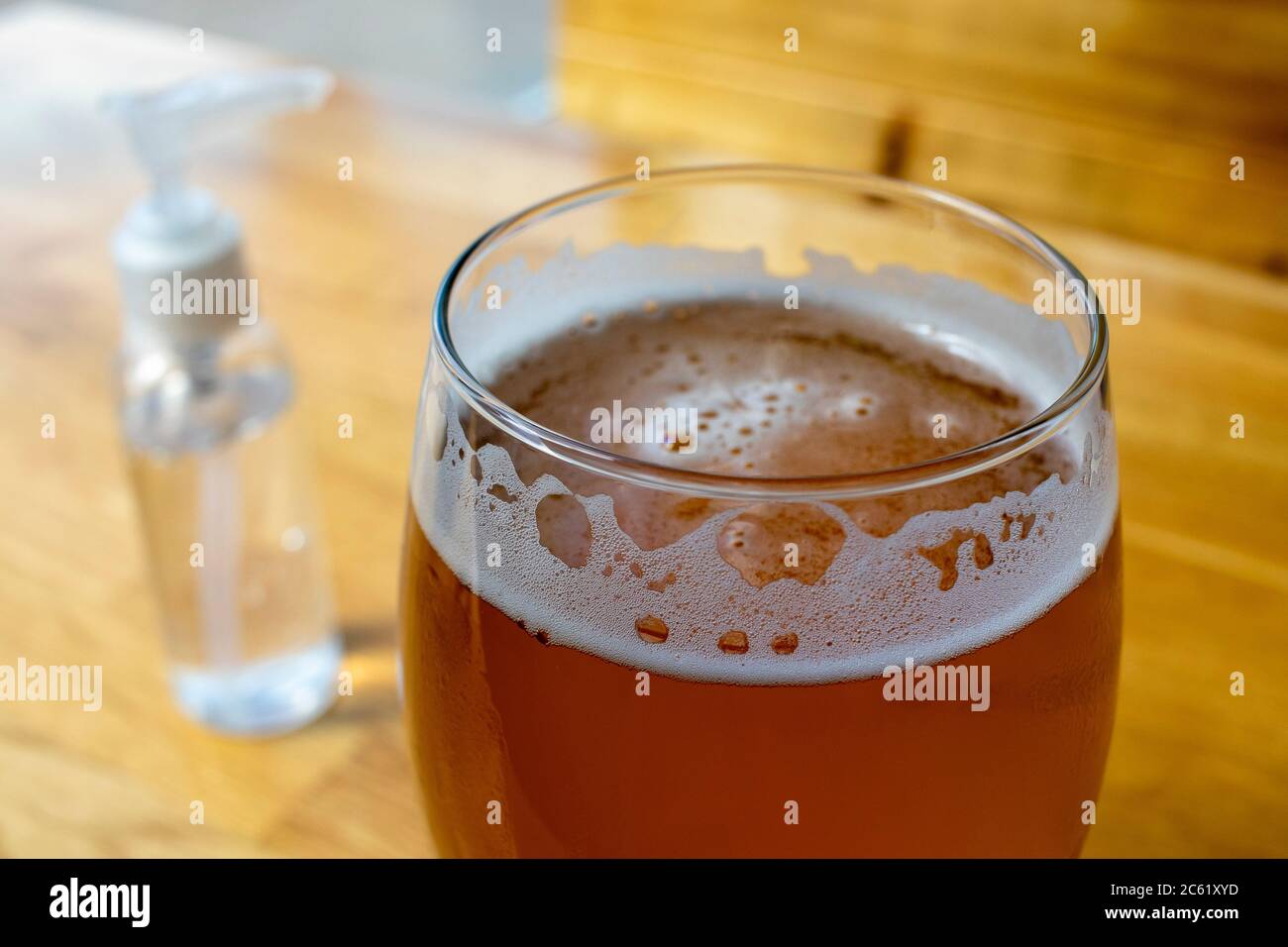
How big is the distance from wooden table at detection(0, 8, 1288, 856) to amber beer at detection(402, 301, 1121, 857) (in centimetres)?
22

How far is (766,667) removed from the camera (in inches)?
13.0

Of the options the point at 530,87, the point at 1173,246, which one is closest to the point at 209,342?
the point at 1173,246

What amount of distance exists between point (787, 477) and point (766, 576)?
0.02m

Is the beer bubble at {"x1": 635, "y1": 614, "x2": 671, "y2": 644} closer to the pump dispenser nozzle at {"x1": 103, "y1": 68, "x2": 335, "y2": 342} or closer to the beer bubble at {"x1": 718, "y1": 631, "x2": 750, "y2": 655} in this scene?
the beer bubble at {"x1": 718, "y1": 631, "x2": 750, "y2": 655}

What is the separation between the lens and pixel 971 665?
34 centimetres

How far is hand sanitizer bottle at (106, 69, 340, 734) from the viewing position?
2.01 feet

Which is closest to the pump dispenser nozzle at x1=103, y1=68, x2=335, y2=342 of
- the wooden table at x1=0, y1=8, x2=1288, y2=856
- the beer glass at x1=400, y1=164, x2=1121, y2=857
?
the wooden table at x1=0, y1=8, x2=1288, y2=856

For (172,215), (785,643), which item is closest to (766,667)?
(785,643)

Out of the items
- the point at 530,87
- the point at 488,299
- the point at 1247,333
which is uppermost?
the point at 488,299

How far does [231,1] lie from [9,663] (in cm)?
316

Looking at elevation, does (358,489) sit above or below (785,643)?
below

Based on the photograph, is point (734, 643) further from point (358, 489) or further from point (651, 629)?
point (358, 489)

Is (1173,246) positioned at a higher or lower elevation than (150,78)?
lower
